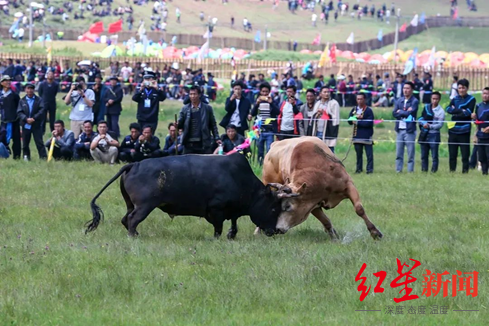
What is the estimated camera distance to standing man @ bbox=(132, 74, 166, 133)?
19.8 metres

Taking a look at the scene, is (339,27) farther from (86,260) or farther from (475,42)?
(86,260)

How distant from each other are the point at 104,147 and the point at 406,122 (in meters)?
6.24

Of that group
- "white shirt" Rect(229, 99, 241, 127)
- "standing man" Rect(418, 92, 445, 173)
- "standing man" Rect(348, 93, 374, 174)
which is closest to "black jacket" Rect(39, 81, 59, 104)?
"white shirt" Rect(229, 99, 241, 127)

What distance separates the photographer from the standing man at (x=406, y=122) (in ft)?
61.1

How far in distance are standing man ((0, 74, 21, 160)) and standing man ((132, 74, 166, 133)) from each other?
8.25 feet

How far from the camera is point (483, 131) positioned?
17.5 m

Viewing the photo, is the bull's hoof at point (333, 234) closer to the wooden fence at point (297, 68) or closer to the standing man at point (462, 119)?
the standing man at point (462, 119)

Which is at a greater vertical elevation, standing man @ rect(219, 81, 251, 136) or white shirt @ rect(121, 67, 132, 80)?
white shirt @ rect(121, 67, 132, 80)

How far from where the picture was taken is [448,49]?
7912cm

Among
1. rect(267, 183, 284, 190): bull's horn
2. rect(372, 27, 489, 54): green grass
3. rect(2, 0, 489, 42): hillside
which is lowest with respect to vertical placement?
rect(267, 183, 284, 190): bull's horn

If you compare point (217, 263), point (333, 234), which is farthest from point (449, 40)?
point (217, 263)

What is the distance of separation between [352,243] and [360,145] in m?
8.37

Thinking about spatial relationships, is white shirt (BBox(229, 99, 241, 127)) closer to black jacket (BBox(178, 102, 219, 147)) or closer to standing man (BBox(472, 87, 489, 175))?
black jacket (BBox(178, 102, 219, 147))

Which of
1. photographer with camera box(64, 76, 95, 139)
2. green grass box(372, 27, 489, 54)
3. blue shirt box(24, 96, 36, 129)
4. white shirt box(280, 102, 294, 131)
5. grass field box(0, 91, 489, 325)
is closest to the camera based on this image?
grass field box(0, 91, 489, 325)
